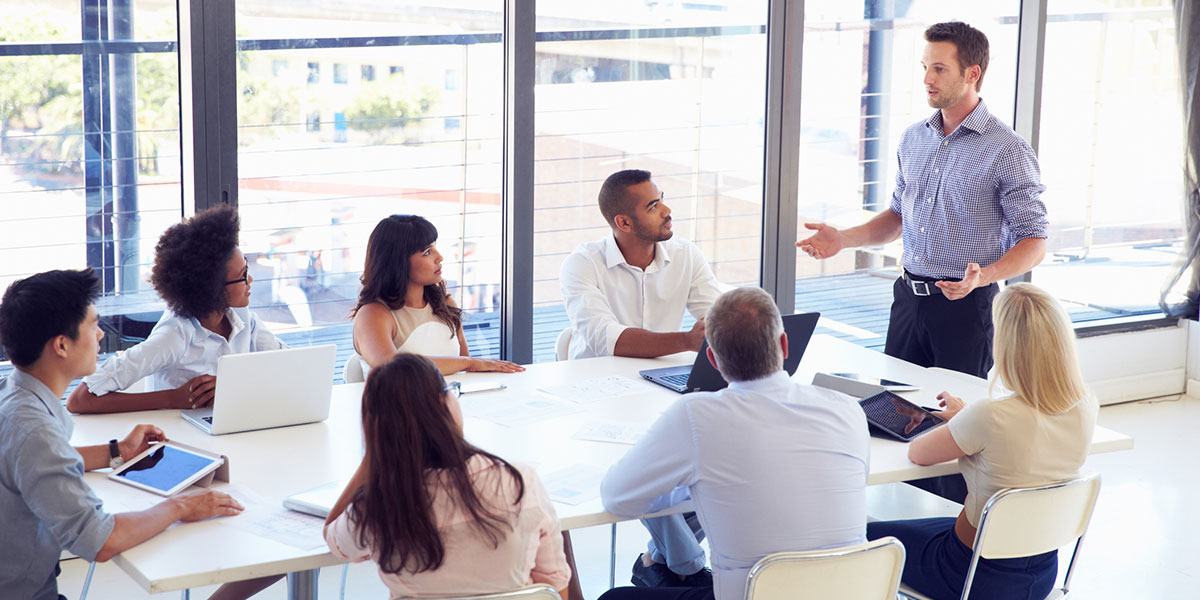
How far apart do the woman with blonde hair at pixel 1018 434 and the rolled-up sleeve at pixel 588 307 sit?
3.98 ft

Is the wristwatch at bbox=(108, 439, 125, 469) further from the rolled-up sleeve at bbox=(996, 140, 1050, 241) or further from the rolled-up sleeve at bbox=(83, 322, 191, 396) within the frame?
the rolled-up sleeve at bbox=(996, 140, 1050, 241)

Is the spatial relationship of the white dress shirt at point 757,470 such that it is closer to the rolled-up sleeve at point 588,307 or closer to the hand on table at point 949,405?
the hand on table at point 949,405

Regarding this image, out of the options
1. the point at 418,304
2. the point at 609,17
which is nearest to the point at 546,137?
the point at 609,17

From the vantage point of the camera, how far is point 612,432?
2701 millimetres

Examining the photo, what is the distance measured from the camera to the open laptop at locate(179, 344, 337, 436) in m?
2.52

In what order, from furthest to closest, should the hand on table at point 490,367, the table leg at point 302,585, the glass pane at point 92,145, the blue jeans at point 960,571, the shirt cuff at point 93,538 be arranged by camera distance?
the glass pane at point 92,145, the hand on table at point 490,367, the blue jeans at point 960,571, the table leg at point 302,585, the shirt cuff at point 93,538

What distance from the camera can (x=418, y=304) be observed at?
336cm

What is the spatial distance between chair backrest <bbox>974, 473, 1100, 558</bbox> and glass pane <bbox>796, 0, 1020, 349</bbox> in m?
2.67

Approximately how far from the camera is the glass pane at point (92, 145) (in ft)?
11.7

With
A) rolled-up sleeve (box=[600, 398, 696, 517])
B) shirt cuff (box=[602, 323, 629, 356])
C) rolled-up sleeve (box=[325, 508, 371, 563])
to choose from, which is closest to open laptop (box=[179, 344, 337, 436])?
rolled-up sleeve (box=[325, 508, 371, 563])

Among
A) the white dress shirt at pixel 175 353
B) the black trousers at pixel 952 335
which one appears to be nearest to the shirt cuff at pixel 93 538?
the white dress shirt at pixel 175 353

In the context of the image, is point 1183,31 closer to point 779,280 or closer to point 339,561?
point 779,280

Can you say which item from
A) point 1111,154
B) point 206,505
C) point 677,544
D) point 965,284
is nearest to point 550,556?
point 206,505

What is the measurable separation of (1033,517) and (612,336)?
4.74ft
